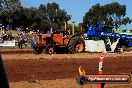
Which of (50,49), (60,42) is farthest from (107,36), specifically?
(50,49)

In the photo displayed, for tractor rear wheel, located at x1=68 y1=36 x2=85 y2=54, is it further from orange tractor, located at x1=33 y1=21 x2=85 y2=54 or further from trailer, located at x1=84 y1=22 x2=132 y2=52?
trailer, located at x1=84 y1=22 x2=132 y2=52

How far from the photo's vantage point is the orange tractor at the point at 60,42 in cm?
3126

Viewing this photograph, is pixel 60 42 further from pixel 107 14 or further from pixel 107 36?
pixel 107 14

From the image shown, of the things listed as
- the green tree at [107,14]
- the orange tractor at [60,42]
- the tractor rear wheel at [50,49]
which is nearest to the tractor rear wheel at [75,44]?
the orange tractor at [60,42]

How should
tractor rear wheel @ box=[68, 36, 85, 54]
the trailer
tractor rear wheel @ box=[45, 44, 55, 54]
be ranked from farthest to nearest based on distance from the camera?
the trailer
tractor rear wheel @ box=[68, 36, 85, 54]
tractor rear wheel @ box=[45, 44, 55, 54]

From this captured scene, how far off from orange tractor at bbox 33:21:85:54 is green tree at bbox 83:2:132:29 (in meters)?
79.4

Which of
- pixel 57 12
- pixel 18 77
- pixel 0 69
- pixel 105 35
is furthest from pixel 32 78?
pixel 57 12

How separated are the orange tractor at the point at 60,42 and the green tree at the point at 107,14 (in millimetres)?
79389

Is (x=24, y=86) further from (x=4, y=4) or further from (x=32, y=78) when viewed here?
(x=4, y=4)

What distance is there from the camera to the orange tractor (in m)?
31.3

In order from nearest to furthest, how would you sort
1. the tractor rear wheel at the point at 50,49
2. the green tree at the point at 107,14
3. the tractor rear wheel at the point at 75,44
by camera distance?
the tractor rear wheel at the point at 50,49 → the tractor rear wheel at the point at 75,44 → the green tree at the point at 107,14

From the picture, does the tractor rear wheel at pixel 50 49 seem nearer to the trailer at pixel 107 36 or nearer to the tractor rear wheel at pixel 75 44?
the tractor rear wheel at pixel 75 44

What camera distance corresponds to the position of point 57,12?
138 meters

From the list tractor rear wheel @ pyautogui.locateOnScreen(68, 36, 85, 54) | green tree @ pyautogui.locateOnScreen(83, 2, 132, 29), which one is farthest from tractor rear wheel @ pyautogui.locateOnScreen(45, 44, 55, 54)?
green tree @ pyautogui.locateOnScreen(83, 2, 132, 29)
